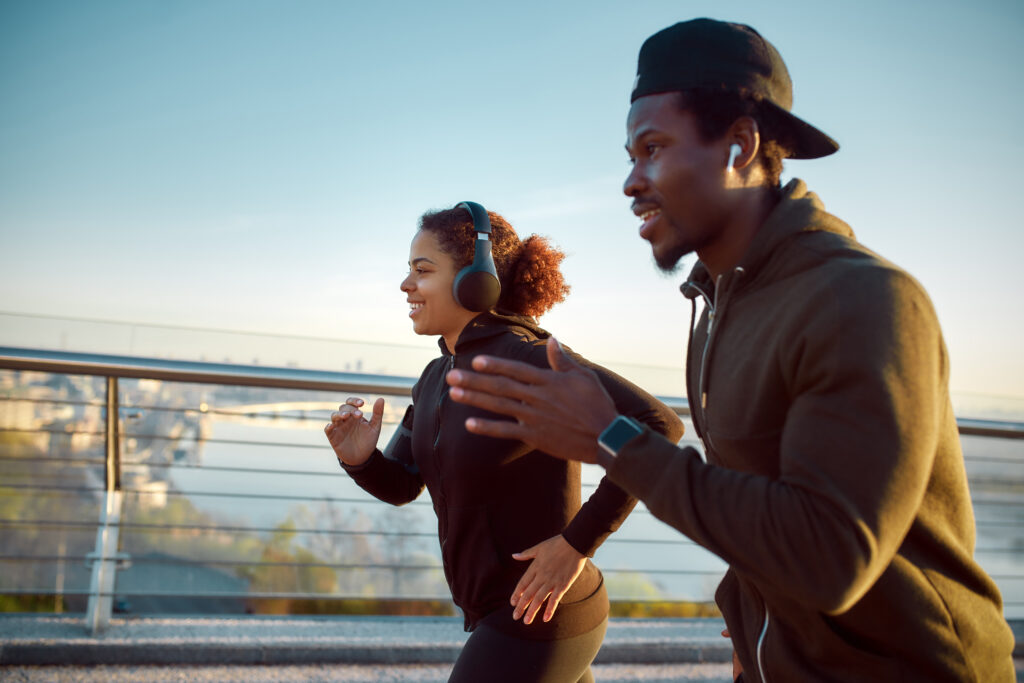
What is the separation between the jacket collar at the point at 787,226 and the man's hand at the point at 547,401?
0.39m

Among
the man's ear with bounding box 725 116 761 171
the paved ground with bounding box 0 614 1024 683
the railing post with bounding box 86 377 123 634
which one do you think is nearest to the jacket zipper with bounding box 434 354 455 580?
the man's ear with bounding box 725 116 761 171

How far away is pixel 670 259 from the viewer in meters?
1.43

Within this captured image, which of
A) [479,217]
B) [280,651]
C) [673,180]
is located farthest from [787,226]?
[280,651]

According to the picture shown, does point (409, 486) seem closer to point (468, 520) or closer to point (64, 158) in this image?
point (468, 520)

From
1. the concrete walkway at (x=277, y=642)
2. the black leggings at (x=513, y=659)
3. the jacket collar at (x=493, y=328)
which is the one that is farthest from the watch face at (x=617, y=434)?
the concrete walkway at (x=277, y=642)

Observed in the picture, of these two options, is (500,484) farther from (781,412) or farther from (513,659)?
(781,412)

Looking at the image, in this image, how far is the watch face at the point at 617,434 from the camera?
113 centimetres

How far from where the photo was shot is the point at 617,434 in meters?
1.14

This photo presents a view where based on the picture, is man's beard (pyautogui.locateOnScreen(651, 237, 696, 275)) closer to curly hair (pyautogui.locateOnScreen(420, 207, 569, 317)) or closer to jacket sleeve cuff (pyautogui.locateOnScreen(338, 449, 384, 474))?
curly hair (pyautogui.locateOnScreen(420, 207, 569, 317))

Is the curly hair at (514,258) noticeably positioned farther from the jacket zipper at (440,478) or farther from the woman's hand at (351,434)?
the woman's hand at (351,434)

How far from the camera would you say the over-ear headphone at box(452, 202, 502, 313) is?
2.16 metres

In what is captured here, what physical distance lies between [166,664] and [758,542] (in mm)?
3519

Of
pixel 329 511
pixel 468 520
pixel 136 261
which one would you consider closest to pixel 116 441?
pixel 329 511

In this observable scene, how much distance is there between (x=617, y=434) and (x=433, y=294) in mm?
1233
